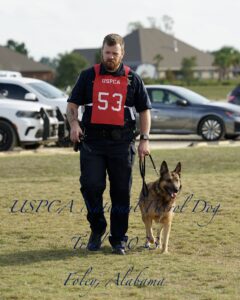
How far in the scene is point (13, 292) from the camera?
6602 millimetres

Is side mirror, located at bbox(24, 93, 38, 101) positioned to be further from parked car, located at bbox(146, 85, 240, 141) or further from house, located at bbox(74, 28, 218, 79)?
house, located at bbox(74, 28, 218, 79)

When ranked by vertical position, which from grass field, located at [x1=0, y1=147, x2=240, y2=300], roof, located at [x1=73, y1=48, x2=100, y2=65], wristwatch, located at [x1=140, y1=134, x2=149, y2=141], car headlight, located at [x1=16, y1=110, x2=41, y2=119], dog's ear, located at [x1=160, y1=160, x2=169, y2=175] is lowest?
grass field, located at [x1=0, y1=147, x2=240, y2=300]

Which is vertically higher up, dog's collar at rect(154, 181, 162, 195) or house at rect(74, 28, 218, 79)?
house at rect(74, 28, 218, 79)

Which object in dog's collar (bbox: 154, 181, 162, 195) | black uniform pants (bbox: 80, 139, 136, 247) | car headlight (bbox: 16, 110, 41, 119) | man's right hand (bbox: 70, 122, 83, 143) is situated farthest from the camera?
car headlight (bbox: 16, 110, 41, 119)

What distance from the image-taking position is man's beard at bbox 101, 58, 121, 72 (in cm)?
784

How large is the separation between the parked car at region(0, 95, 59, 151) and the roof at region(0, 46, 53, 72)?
6228 cm

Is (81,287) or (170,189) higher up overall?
(170,189)

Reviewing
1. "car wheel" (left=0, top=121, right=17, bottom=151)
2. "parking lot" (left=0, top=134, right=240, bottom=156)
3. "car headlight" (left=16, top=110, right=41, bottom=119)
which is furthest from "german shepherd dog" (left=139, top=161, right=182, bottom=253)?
"car headlight" (left=16, top=110, right=41, bottom=119)

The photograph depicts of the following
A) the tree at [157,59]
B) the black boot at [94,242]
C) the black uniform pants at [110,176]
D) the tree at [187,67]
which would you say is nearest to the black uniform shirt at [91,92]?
the black uniform pants at [110,176]

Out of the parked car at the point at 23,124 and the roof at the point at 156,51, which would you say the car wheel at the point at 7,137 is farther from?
the roof at the point at 156,51

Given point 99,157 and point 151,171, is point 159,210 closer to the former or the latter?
point 99,157

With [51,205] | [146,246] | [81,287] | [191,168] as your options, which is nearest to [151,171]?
[191,168]

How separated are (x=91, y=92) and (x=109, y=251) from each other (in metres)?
1.52

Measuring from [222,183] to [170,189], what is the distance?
526cm
